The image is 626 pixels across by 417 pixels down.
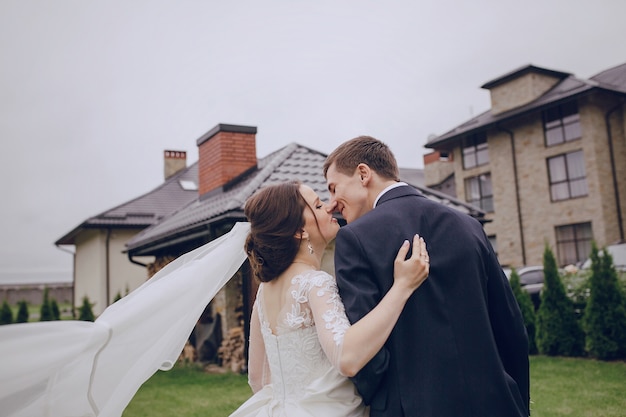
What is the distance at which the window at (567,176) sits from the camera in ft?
78.5

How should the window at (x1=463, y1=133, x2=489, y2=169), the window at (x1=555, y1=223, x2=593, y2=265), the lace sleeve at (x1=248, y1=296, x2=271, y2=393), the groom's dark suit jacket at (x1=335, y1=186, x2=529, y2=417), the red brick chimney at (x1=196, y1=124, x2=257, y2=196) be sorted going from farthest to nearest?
1. the window at (x1=463, y1=133, x2=489, y2=169)
2. the window at (x1=555, y1=223, x2=593, y2=265)
3. the red brick chimney at (x1=196, y1=124, x2=257, y2=196)
4. the lace sleeve at (x1=248, y1=296, x2=271, y2=393)
5. the groom's dark suit jacket at (x1=335, y1=186, x2=529, y2=417)

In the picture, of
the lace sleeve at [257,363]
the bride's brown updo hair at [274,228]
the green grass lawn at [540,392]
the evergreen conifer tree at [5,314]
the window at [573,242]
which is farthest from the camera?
the window at [573,242]

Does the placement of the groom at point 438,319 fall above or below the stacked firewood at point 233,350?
above

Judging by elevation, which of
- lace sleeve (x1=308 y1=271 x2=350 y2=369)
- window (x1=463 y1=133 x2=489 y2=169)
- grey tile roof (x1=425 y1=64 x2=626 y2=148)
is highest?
grey tile roof (x1=425 y1=64 x2=626 y2=148)

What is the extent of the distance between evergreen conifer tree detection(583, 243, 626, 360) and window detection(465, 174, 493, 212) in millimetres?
17420

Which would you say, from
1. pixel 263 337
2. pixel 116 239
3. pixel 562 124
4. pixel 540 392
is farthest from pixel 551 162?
pixel 263 337

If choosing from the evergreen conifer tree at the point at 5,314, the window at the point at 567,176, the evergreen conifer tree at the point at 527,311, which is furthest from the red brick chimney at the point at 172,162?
the evergreen conifer tree at the point at 527,311

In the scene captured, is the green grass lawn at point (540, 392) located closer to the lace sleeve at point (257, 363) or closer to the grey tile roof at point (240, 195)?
the grey tile roof at point (240, 195)

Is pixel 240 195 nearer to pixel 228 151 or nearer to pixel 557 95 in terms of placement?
pixel 228 151

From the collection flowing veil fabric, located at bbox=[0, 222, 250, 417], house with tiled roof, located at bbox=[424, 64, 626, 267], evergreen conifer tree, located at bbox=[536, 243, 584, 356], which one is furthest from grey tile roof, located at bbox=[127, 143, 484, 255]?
house with tiled roof, located at bbox=[424, 64, 626, 267]

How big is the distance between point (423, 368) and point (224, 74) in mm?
20455

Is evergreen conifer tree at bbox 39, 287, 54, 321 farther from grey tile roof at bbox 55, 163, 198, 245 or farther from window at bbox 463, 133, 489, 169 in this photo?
window at bbox 463, 133, 489, 169

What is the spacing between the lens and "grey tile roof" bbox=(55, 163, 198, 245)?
23625mm

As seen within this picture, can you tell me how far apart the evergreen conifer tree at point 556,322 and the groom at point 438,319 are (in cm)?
1004
